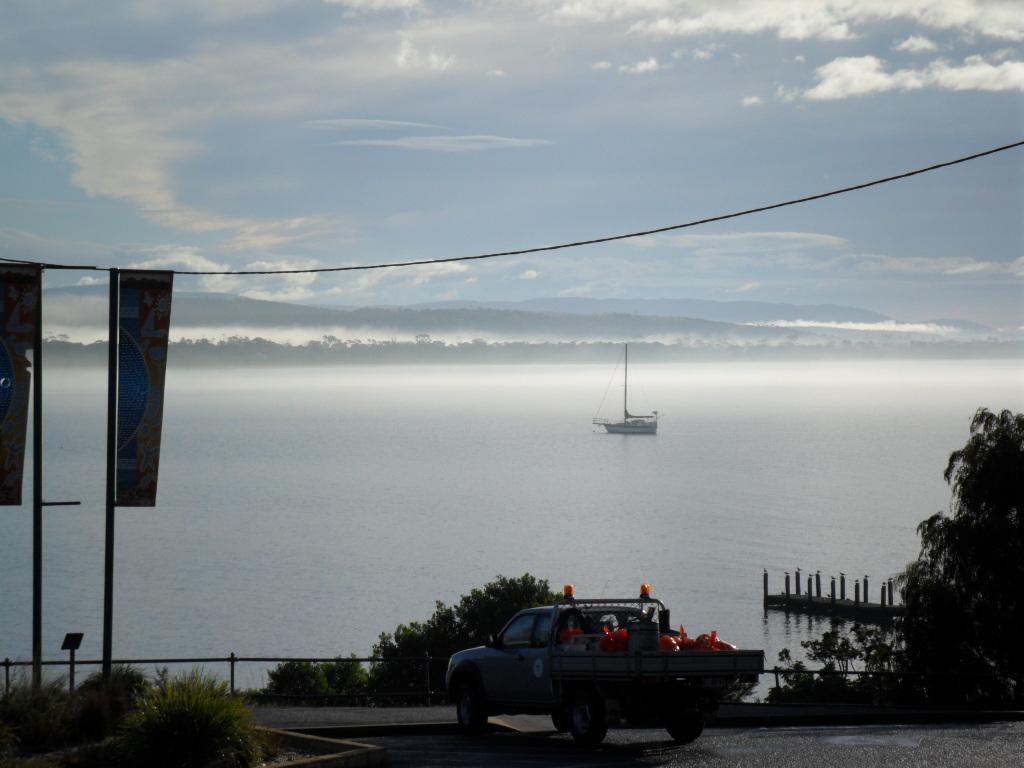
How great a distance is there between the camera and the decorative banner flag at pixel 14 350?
1908cm

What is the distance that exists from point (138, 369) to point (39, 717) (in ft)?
21.2

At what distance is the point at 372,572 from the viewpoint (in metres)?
106

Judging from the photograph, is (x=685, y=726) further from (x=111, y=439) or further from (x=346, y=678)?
(x=346, y=678)

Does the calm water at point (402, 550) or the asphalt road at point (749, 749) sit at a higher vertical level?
the asphalt road at point (749, 749)

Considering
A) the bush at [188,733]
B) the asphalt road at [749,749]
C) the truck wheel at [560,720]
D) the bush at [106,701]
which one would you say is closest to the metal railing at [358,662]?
the bush at [106,701]

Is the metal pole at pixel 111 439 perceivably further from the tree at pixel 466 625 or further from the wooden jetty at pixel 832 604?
the wooden jetty at pixel 832 604

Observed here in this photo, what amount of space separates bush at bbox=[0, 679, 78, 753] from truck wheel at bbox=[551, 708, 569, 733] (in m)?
6.36

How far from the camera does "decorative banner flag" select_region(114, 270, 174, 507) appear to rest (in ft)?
63.1

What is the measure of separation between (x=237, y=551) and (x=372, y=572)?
59.4 ft

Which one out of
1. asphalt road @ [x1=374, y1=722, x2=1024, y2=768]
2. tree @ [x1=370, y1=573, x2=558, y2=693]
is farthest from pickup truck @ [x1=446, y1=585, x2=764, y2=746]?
tree @ [x1=370, y1=573, x2=558, y2=693]

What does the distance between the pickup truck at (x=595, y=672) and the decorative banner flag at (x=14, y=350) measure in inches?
300

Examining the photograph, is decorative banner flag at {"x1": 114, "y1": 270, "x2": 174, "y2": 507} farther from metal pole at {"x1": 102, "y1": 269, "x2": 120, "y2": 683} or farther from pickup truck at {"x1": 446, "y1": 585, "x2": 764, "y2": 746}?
pickup truck at {"x1": 446, "y1": 585, "x2": 764, "y2": 746}

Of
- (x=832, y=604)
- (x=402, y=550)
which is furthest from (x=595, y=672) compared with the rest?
(x=402, y=550)

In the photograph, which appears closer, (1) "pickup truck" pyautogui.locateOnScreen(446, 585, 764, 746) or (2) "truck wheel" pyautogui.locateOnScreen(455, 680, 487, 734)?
(1) "pickup truck" pyautogui.locateOnScreen(446, 585, 764, 746)
